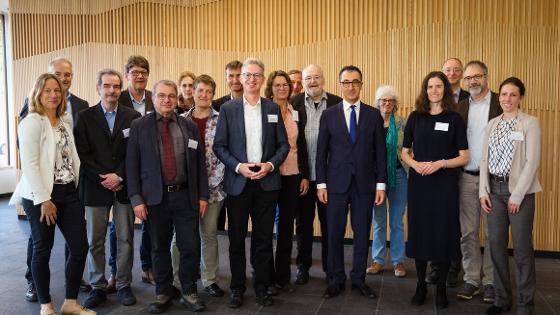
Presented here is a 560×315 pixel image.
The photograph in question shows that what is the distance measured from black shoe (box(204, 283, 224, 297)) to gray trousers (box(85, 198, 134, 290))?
63cm

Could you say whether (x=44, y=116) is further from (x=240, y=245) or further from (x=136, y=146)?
(x=240, y=245)

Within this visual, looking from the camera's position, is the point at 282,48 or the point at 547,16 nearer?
the point at 547,16

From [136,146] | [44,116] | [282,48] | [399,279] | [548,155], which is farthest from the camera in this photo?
[282,48]

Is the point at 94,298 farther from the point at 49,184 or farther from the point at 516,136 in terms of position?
the point at 516,136

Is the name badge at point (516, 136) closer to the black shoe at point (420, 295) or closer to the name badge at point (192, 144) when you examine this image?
the black shoe at point (420, 295)

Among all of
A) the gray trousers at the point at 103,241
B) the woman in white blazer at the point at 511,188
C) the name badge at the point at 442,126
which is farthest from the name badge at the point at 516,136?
the gray trousers at the point at 103,241

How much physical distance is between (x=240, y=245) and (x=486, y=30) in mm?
3553

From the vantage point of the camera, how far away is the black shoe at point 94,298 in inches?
137

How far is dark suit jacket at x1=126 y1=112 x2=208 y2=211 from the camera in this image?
3.24m

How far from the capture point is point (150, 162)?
325cm

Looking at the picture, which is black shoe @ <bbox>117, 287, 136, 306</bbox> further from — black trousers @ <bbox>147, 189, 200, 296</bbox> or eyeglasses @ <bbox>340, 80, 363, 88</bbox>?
eyeglasses @ <bbox>340, 80, 363, 88</bbox>

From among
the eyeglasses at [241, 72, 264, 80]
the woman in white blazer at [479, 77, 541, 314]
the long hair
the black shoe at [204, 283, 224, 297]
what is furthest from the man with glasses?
the black shoe at [204, 283, 224, 297]

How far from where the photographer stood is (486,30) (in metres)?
5.01

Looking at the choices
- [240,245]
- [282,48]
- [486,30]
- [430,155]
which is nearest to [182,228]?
[240,245]
